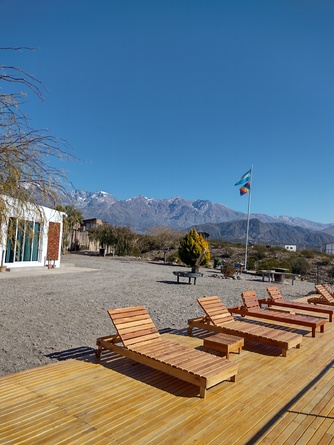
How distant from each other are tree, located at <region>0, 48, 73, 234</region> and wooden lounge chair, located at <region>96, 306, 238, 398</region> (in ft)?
7.48

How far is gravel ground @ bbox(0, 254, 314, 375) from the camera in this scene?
5539 mm

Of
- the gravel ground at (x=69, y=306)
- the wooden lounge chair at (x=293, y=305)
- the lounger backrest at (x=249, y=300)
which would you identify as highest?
the lounger backrest at (x=249, y=300)

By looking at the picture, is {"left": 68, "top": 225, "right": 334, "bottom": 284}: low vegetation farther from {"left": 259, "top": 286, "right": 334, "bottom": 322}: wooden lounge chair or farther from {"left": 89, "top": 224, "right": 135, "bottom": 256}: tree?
{"left": 259, "top": 286, "right": 334, "bottom": 322}: wooden lounge chair

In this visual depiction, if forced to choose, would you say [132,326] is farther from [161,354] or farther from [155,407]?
[155,407]

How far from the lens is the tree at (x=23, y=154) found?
7.33 feet

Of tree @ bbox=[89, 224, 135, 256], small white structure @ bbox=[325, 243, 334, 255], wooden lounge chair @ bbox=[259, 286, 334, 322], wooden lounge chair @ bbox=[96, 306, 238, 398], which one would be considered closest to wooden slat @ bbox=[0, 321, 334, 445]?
wooden lounge chair @ bbox=[96, 306, 238, 398]

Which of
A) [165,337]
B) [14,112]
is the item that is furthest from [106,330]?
[14,112]

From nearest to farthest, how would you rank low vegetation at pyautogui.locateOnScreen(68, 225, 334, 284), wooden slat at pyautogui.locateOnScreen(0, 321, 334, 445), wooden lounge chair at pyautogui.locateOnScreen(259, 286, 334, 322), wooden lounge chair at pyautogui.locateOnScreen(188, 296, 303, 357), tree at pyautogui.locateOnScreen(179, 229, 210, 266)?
1. wooden slat at pyautogui.locateOnScreen(0, 321, 334, 445)
2. wooden lounge chair at pyautogui.locateOnScreen(188, 296, 303, 357)
3. wooden lounge chair at pyautogui.locateOnScreen(259, 286, 334, 322)
4. tree at pyautogui.locateOnScreen(179, 229, 210, 266)
5. low vegetation at pyautogui.locateOnScreen(68, 225, 334, 284)

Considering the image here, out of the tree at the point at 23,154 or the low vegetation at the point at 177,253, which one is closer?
the tree at the point at 23,154

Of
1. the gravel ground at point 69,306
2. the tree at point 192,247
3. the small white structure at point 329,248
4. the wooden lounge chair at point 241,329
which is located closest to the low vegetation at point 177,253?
the tree at point 192,247

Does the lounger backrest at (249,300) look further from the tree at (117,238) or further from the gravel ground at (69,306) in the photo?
the tree at (117,238)

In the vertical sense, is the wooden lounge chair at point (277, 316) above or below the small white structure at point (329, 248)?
below

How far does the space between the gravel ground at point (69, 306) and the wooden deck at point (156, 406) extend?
149 centimetres

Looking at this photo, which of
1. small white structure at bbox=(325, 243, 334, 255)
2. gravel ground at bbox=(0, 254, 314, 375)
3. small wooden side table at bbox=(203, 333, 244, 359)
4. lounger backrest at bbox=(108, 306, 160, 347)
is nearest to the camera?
lounger backrest at bbox=(108, 306, 160, 347)
